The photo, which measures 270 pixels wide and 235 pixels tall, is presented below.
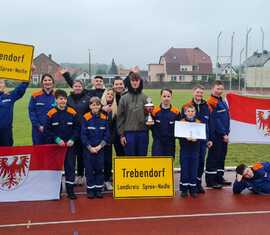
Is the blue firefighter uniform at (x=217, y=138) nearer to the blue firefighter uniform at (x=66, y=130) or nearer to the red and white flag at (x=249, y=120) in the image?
the red and white flag at (x=249, y=120)

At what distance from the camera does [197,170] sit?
308 inches

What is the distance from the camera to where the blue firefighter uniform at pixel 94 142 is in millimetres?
7540

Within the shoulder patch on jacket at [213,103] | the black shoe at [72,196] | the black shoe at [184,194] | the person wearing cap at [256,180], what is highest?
the shoulder patch on jacket at [213,103]

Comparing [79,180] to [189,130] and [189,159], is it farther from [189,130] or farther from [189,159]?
[189,130]

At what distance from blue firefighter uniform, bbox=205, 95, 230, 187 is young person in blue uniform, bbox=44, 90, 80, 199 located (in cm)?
255

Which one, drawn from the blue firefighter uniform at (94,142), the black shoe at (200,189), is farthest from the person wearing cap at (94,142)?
the black shoe at (200,189)

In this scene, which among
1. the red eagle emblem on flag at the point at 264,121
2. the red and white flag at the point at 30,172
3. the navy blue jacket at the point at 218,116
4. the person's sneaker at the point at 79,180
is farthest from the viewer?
the red eagle emblem on flag at the point at 264,121

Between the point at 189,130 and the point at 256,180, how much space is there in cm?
Result: 161

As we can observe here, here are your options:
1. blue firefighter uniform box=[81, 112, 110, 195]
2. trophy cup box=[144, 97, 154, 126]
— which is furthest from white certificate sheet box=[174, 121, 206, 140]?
blue firefighter uniform box=[81, 112, 110, 195]

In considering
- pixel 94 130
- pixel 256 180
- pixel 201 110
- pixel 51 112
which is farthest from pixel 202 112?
pixel 51 112

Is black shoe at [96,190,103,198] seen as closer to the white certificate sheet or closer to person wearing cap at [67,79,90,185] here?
person wearing cap at [67,79,90,185]

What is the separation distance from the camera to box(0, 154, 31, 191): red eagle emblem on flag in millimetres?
7281

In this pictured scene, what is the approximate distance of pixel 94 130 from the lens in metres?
7.55

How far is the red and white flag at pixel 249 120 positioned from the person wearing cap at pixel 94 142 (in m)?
3.45
